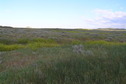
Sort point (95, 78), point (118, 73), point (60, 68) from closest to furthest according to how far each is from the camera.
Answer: point (95, 78), point (118, 73), point (60, 68)

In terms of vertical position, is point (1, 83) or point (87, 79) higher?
point (87, 79)

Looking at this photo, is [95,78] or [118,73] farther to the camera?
[118,73]

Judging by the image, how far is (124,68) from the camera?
4023mm

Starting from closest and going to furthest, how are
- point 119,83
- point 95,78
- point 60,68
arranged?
point 119,83
point 95,78
point 60,68

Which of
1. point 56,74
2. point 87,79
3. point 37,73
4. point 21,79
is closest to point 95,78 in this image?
point 87,79

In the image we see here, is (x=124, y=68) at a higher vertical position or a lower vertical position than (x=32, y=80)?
higher

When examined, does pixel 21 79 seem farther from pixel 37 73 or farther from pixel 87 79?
pixel 87 79

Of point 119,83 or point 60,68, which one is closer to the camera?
point 119,83

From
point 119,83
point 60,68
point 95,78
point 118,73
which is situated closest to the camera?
point 119,83

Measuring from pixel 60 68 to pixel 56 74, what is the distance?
365mm

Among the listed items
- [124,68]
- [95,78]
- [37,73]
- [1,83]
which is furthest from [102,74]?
[1,83]

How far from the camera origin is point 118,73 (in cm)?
379

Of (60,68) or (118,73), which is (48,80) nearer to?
(60,68)

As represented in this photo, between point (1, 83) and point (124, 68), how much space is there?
310cm
